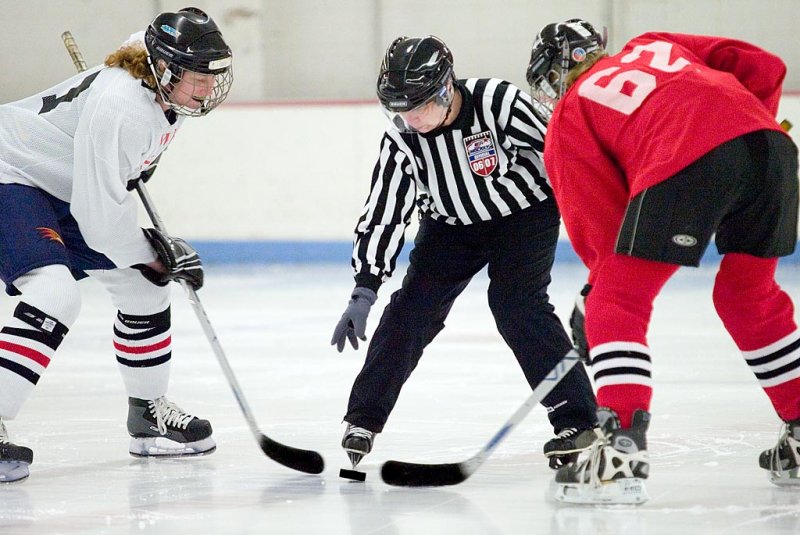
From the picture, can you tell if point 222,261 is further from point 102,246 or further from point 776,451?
point 776,451

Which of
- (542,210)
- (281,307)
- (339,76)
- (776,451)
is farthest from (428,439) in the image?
(339,76)

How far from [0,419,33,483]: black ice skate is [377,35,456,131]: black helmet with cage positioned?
112cm

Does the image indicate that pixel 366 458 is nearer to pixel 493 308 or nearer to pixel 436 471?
pixel 436 471

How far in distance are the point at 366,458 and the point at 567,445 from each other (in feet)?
1.60

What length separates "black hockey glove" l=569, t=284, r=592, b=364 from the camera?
7.55 feet

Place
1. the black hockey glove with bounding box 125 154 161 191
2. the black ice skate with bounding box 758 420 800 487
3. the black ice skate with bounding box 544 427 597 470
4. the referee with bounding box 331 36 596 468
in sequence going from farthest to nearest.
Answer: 1. the black hockey glove with bounding box 125 154 161 191
2. the referee with bounding box 331 36 596 468
3. the black ice skate with bounding box 544 427 597 470
4. the black ice skate with bounding box 758 420 800 487

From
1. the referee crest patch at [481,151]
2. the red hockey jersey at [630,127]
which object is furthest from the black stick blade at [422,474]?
the referee crest patch at [481,151]

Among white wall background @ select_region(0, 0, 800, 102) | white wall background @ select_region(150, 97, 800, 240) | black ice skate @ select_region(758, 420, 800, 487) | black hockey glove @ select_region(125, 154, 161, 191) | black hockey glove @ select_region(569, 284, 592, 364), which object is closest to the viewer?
black hockey glove @ select_region(569, 284, 592, 364)

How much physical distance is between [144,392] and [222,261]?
518 cm

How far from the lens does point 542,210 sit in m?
2.76

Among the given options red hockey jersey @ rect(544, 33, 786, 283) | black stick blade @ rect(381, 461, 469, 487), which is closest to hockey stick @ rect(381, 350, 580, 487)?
black stick blade @ rect(381, 461, 469, 487)

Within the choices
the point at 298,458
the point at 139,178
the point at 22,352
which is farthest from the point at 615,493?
the point at 139,178

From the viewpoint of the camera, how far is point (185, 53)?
266 centimetres

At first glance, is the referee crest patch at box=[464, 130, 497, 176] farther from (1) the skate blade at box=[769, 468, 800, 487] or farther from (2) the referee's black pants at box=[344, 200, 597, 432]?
(1) the skate blade at box=[769, 468, 800, 487]
